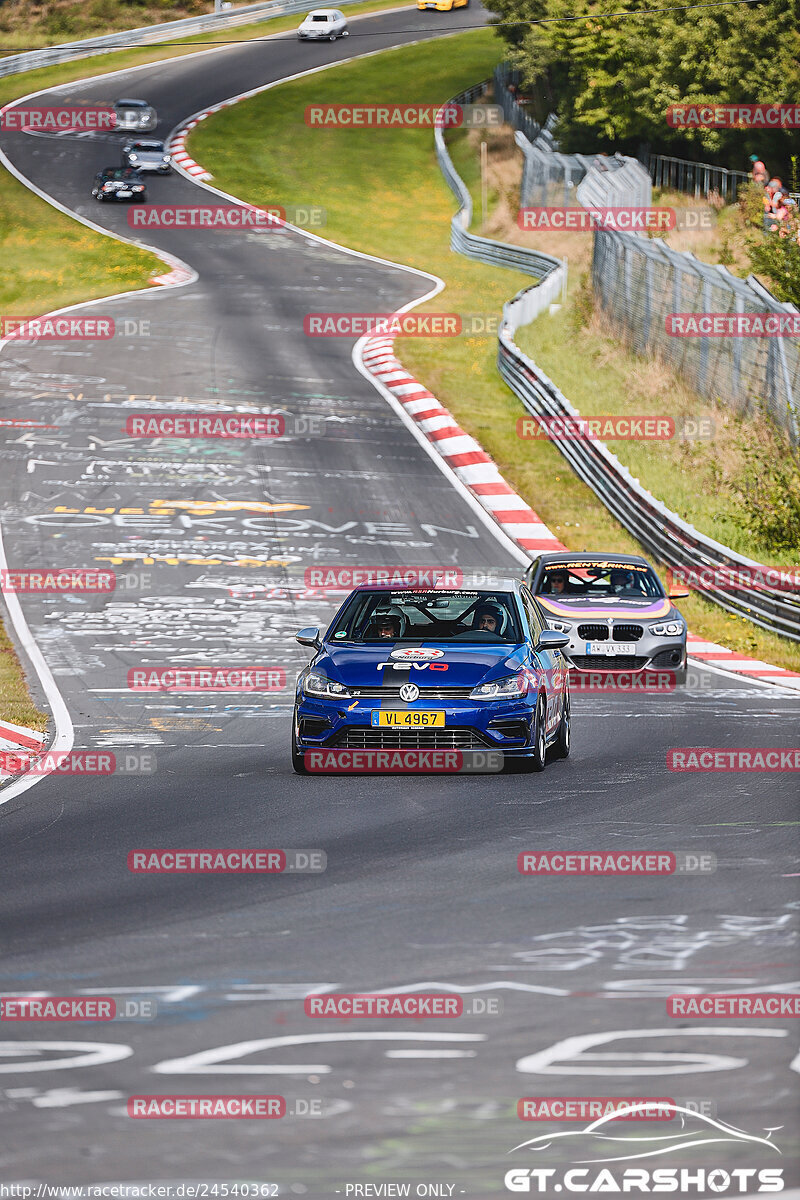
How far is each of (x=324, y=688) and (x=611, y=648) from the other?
257 inches

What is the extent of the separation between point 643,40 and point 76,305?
745 inches

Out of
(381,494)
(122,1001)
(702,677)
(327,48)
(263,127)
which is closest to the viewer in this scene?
(122,1001)

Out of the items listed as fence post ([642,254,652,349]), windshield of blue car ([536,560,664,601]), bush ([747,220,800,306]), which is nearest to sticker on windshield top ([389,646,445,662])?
windshield of blue car ([536,560,664,601])

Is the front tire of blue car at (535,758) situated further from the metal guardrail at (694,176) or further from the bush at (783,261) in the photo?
the metal guardrail at (694,176)

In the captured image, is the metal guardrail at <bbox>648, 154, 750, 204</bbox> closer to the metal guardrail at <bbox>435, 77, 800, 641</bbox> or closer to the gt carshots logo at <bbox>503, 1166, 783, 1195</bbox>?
the metal guardrail at <bbox>435, 77, 800, 641</bbox>

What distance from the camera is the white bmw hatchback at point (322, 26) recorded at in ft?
265

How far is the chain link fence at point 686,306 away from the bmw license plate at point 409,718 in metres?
14.6

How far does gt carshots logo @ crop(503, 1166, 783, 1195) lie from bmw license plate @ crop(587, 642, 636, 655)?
1312 cm

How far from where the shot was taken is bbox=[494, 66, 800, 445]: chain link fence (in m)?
26.1

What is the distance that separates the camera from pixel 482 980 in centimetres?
674

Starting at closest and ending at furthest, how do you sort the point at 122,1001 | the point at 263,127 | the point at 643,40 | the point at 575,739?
the point at 122,1001 → the point at 575,739 → the point at 643,40 → the point at 263,127

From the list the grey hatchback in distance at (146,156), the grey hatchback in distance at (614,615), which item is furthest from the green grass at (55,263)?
the grey hatchback in distance at (614,615)

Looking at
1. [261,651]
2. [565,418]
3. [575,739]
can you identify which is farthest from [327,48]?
[575,739]

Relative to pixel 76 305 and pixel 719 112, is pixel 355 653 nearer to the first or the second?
pixel 76 305
